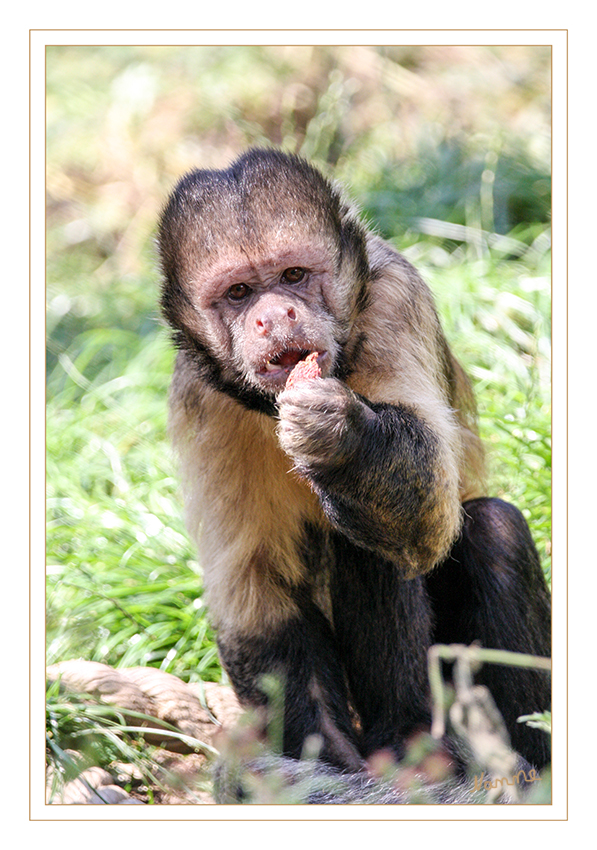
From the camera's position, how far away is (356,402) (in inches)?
135

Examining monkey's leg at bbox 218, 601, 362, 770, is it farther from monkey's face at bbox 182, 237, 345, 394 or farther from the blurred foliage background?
monkey's face at bbox 182, 237, 345, 394

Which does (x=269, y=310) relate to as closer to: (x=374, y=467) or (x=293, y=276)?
(x=293, y=276)

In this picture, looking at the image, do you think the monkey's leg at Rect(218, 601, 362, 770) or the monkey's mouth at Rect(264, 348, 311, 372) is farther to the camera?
the monkey's leg at Rect(218, 601, 362, 770)

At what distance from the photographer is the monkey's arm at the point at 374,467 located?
337cm

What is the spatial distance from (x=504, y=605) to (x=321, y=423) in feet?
4.81

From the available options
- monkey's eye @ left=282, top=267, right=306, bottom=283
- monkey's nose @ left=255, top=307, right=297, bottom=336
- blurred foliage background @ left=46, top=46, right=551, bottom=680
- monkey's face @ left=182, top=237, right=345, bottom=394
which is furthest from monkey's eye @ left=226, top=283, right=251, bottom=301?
blurred foliage background @ left=46, top=46, right=551, bottom=680

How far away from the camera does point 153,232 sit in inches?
173

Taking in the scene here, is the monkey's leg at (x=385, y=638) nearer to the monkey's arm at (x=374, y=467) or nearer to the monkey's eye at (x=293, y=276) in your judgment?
the monkey's arm at (x=374, y=467)

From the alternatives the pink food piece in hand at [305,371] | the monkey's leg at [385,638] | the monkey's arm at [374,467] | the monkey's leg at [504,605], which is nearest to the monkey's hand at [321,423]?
the monkey's arm at [374,467]

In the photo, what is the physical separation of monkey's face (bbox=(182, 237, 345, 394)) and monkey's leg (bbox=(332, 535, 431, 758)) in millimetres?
1049

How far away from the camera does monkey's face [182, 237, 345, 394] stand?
3.69 meters

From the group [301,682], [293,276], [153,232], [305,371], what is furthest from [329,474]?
[153,232]

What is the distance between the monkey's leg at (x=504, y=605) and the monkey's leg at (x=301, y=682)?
0.54 m
